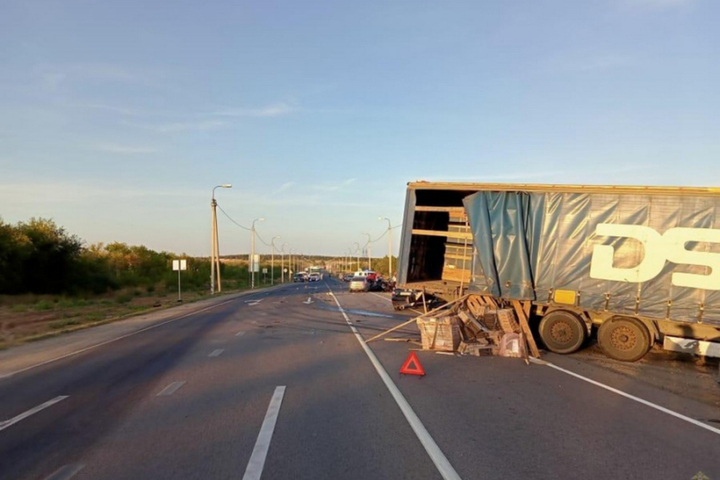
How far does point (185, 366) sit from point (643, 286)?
A: 10158 millimetres

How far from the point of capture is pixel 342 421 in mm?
7379

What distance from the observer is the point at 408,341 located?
51.9ft

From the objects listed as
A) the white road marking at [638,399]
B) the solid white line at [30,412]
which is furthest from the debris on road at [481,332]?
the solid white line at [30,412]

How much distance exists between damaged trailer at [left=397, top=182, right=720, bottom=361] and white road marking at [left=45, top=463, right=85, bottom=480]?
1062cm

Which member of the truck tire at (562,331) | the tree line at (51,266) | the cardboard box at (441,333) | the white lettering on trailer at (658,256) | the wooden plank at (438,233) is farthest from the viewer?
the tree line at (51,266)

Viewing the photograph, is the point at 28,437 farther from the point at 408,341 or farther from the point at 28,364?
the point at 408,341

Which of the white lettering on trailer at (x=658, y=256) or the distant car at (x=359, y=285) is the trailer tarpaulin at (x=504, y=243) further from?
the distant car at (x=359, y=285)

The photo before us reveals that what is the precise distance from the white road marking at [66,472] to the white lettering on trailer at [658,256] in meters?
11.3

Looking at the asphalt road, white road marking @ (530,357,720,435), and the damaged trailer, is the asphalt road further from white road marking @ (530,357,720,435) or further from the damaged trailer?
the damaged trailer

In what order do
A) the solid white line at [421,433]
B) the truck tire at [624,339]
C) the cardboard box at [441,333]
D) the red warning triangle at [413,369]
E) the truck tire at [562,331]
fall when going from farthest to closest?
the cardboard box at [441,333], the truck tire at [562,331], the truck tire at [624,339], the red warning triangle at [413,369], the solid white line at [421,433]

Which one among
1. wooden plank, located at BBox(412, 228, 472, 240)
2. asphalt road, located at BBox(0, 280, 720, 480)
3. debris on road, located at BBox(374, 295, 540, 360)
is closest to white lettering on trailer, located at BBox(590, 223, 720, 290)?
debris on road, located at BBox(374, 295, 540, 360)

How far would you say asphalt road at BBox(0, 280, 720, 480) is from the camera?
569 centimetres

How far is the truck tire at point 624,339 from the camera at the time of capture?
1273cm

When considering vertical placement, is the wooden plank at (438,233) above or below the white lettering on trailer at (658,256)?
above
